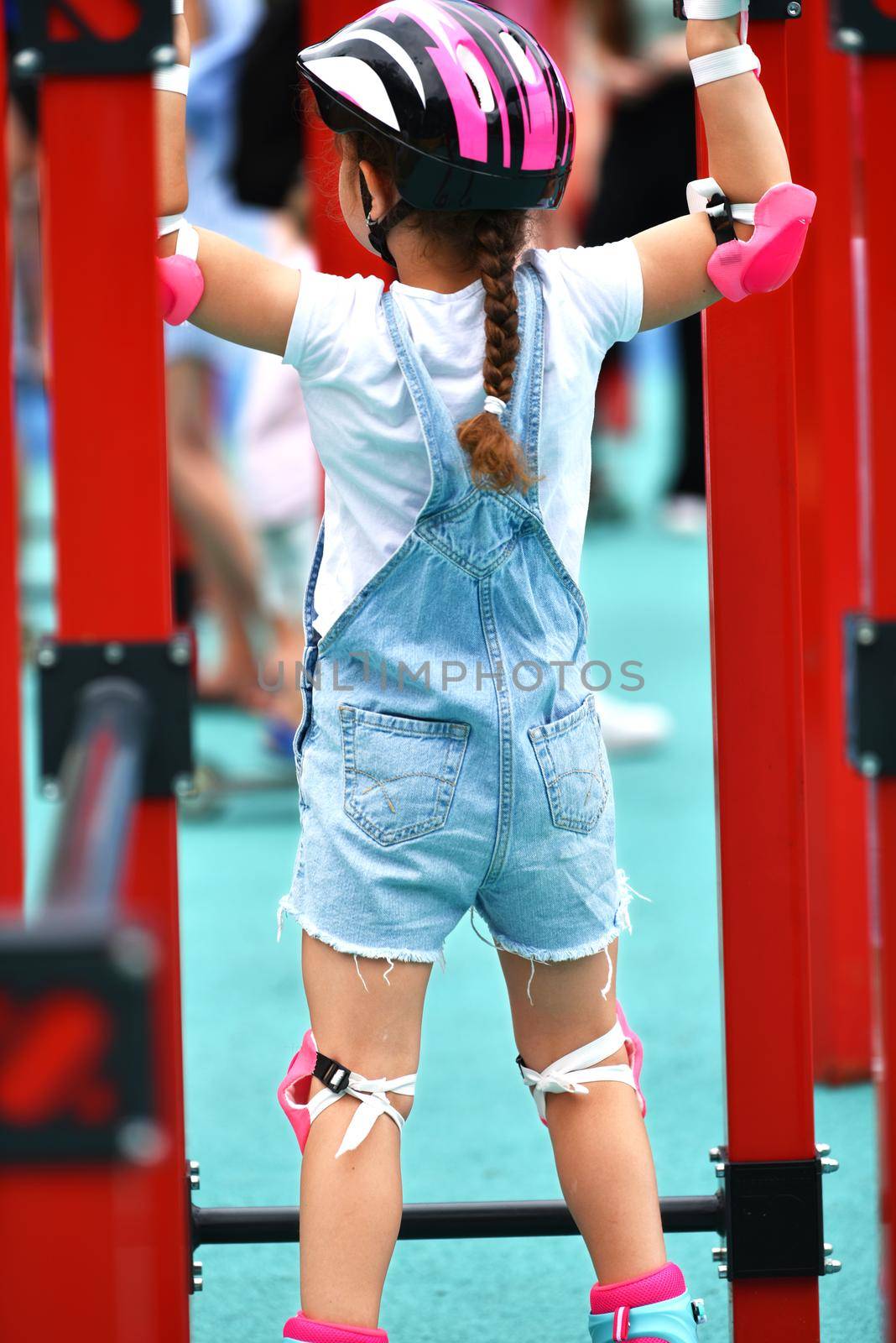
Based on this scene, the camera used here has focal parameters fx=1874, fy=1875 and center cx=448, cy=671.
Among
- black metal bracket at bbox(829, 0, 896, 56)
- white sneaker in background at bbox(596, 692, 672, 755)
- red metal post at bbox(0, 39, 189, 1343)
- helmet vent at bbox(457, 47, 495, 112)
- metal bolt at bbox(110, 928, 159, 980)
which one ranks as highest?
helmet vent at bbox(457, 47, 495, 112)

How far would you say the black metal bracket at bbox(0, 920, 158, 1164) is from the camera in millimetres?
826

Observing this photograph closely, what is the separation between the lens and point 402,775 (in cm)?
159

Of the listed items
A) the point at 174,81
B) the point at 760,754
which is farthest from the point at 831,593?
the point at 174,81

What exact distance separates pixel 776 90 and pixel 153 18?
0.67 meters

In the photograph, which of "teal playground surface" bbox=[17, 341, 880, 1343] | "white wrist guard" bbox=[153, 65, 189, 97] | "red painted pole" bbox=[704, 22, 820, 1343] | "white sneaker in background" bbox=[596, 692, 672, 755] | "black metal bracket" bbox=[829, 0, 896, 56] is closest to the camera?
"black metal bracket" bbox=[829, 0, 896, 56]

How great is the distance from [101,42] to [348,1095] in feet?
2.89

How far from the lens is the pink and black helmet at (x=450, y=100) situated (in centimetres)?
153

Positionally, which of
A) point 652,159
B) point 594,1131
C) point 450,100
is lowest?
point 594,1131

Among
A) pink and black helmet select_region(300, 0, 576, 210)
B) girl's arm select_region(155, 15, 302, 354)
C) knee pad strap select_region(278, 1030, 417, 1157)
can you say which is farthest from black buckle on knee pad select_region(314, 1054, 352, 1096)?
pink and black helmet select_region(300, 0, 576, 210)

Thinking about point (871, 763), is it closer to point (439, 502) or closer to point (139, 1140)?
point (439, 502)

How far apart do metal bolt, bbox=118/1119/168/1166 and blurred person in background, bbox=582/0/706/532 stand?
19.9ft

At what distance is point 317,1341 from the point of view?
1578mm

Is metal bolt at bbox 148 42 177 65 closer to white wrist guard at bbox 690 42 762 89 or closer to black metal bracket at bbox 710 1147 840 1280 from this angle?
white wrist guard at bbox 690 42 762 89

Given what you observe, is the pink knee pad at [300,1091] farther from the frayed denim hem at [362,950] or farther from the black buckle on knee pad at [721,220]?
the black buckle on knee pad at [721,220]
